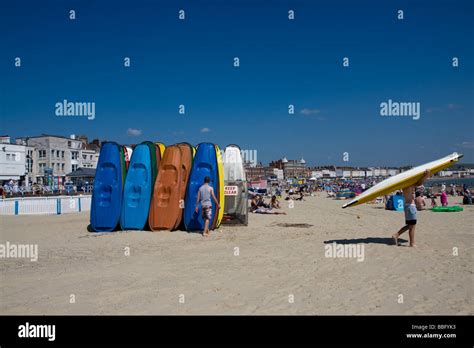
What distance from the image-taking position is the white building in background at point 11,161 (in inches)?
1722

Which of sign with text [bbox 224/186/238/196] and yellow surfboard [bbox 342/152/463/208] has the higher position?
yellow surfboard [bbox 342/152/463/208]

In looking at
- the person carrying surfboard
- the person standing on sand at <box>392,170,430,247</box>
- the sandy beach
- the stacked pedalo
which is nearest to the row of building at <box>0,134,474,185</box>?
the stacked pedalo

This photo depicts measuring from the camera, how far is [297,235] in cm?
979

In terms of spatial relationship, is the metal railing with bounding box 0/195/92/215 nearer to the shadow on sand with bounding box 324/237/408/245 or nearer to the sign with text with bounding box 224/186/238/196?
the sign with text with bounding box 224/186/238/196

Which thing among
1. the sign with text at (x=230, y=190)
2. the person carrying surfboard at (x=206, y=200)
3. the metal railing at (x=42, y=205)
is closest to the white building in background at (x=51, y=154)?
the metal railing at (x=42, y=205)

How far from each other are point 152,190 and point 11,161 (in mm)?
43695

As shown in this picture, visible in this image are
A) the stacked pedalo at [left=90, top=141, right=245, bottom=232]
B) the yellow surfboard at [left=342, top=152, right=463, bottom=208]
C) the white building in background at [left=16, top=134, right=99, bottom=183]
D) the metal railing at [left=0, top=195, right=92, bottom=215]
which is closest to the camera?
the yellow surfboard at [left=342, top=152, right=463, bottom=208]

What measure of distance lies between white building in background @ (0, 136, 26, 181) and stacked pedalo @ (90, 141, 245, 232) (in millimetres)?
41590

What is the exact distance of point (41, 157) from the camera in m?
54.4

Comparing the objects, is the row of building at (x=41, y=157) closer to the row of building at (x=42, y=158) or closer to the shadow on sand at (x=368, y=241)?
the row of building at (x=42, y=158)

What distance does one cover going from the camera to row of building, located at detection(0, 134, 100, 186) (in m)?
45.0

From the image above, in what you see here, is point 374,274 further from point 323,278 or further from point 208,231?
point 208,231

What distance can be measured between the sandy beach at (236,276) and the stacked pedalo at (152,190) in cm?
79
